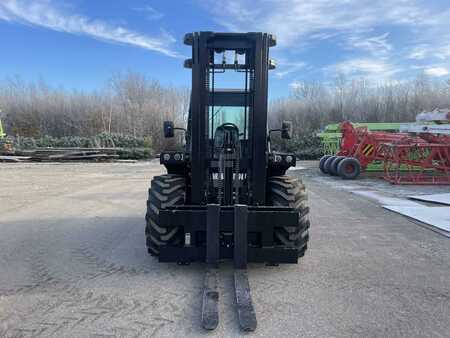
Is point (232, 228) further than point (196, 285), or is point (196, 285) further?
point (232, 228)

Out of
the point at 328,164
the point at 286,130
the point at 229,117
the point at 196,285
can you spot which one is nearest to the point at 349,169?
the point at 328,164

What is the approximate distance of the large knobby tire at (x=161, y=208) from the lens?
4.74 m

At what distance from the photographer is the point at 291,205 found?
192 inches

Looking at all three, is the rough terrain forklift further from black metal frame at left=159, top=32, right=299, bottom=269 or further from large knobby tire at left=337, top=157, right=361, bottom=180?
large knobby tire at left=337, top=157, right=361, bottom=180

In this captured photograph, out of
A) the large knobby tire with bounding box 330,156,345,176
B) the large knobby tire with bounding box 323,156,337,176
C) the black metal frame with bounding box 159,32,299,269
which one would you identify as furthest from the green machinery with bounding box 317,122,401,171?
the black metal frame with bounding box 159,32,299,269

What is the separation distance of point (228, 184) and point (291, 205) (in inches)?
34.1

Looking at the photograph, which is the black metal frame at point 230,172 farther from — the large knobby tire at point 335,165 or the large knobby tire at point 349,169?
the large knobby tire at point 335,165

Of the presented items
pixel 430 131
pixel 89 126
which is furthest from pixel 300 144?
pixel 89 126

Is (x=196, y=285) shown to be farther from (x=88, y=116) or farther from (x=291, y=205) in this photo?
(x=88, y=116)

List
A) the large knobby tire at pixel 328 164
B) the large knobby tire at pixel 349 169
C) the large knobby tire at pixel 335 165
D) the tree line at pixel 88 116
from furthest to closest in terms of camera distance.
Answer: the tree line at pixel 88 116 < the large knobby tire at pixel 328 164 < the large knobby tire at pixel 335 165 < the large knobby tire at pixel 349 169

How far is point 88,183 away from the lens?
13797mm

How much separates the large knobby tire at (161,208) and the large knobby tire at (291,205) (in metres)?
1.22

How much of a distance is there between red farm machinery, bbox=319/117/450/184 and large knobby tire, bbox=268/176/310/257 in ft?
33.1

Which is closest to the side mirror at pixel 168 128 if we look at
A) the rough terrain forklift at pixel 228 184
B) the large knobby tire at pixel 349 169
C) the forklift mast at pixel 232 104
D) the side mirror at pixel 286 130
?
the rough terrain forklift at pixel 228 184
